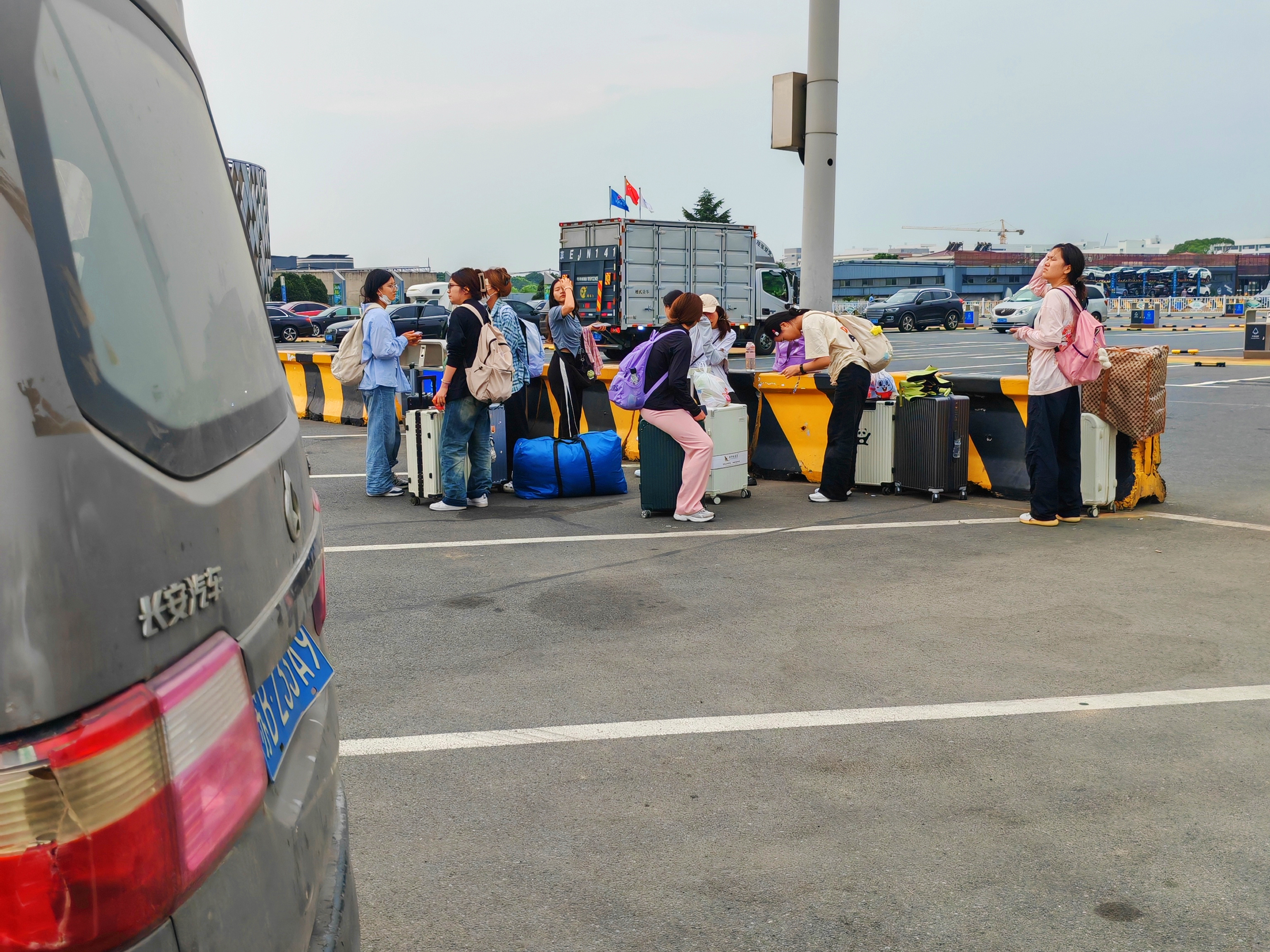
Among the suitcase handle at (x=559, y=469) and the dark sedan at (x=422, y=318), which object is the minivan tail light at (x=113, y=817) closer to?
the suitcase handle at (x=559, y=469)

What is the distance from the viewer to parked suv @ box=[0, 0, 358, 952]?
3.71 feet

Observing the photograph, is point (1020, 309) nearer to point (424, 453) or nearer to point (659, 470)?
point (659, 470)

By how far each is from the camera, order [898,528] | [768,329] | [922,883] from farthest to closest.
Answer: [768,329] < [898,528] < [922,883]

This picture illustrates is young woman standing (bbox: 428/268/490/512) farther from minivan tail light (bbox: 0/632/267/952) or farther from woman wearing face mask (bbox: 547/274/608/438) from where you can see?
minivan tail light (bbox: 0/632/267/952)

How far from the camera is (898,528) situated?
26.3 ft

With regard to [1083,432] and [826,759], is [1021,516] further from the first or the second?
[826,759]

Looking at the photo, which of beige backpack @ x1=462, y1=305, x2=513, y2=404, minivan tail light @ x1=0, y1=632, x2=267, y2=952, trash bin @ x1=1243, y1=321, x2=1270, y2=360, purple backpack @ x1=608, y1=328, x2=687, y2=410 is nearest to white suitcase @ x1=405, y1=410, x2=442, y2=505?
beige backpack @ x1=462, y1=305, x2=513, y2=404

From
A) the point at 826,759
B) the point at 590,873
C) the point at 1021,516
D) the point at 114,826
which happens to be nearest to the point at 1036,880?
the point at 826,759

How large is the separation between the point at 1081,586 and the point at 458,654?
352 cm

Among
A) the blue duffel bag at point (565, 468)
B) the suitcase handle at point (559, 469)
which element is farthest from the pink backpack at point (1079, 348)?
the suitcase handle at point (559, 469)

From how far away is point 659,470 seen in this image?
8656 mm

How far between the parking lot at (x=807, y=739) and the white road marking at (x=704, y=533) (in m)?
0.06

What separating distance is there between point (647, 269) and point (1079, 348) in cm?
1920

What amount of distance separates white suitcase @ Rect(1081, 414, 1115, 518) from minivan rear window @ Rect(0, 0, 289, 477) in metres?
7.48
